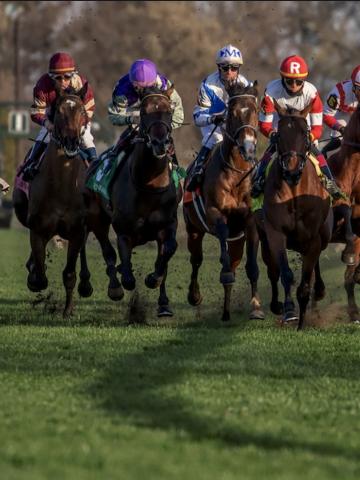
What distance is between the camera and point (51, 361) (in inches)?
376

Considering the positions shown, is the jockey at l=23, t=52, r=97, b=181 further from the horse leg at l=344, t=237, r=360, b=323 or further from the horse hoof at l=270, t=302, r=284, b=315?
the horse leg at l=344, t=237, r=360, b=323

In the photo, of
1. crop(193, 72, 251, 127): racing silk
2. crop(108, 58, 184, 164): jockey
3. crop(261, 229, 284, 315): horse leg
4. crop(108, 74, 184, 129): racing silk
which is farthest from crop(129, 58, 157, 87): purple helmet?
crop(261, 229, 284, 315): horse leg

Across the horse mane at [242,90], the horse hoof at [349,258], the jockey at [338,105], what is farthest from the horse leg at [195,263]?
the horse mane at [242,90]

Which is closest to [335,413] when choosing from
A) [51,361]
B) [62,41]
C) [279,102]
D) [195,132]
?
[51,361]

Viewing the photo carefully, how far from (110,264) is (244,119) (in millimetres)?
1982

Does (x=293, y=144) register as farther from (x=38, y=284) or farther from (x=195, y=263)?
(x=38, y=284)

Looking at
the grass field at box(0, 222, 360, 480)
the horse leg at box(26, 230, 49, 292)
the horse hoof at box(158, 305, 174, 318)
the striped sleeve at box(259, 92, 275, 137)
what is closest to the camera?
the grass field at box(0, 222, 360, 480)

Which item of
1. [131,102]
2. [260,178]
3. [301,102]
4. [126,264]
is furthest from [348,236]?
[131,102]

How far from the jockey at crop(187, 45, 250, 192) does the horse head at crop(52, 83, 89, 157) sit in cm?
114

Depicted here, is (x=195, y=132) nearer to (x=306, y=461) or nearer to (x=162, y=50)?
(x=162, y=50)

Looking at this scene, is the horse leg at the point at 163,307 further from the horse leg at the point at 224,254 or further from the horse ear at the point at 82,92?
the horse ear at the point at 82,92

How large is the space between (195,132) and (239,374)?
45391mm

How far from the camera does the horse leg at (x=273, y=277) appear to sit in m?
12.9

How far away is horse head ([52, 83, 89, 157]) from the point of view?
1223 centimetres
